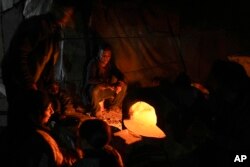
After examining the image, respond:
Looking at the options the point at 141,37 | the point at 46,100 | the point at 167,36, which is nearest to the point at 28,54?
the point at 46,100

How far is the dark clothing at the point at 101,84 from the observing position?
342 inches

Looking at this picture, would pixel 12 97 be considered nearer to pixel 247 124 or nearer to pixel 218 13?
pixel 247 124

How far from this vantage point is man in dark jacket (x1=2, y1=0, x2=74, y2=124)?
238 inches

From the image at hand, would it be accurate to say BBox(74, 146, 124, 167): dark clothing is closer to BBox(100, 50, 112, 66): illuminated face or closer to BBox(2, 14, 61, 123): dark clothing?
BBox(2, 14, 61, 123): dark clothing

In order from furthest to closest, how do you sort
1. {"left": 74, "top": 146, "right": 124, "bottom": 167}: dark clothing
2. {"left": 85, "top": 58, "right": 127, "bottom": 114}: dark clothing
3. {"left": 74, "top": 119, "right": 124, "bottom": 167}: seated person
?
{"left": 85, "top": 58, "right": 127, "bottom": 114}: dark clothing → {"left": 74, "top": 119, "right": 124, "bottom": 167}: seated person → {"left": 74, "top": 146, "right": 124, "bottom": 167}: dark clothing

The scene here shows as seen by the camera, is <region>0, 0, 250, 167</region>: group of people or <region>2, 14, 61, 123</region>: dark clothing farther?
<region>2, 14, 61, 123</region>: dark clothing

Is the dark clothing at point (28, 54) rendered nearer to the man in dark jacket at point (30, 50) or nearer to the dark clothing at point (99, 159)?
the man in dark jacket at point (30, 50)

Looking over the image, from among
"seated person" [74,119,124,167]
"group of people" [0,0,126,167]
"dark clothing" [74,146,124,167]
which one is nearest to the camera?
"dark clothing" [74,146,124,167]

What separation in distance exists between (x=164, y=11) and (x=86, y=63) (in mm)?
1966

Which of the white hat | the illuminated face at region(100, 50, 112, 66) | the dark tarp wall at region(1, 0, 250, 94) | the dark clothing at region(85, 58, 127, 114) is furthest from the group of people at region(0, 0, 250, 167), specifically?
the dark tarp wall at region(1, 0, 250, 94)

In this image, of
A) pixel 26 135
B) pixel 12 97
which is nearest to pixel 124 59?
pixel 12 97

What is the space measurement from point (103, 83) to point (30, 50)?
2.89 meters

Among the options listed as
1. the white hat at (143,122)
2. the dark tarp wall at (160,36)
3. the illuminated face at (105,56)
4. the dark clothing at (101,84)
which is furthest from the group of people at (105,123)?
the dark tarp wall at (160,36)

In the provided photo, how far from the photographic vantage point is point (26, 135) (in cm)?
452
